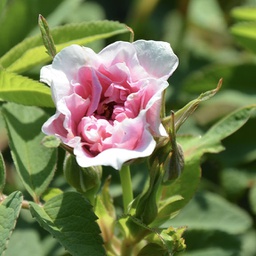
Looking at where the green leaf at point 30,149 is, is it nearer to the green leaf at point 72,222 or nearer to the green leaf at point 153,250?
the green leaf at point 72,222

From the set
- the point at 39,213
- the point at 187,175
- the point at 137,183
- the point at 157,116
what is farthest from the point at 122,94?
the point at 137,183

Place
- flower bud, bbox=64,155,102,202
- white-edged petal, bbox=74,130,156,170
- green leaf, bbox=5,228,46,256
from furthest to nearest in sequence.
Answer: green leaf, bbox=5,228,46,256 → flower bud, bbox=64,155,102,202 → white-edged petal, bbox=74,130,156,170

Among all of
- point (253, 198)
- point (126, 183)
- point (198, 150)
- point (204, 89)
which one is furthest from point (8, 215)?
point (204, 89)

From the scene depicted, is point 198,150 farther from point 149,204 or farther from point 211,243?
point 211,243

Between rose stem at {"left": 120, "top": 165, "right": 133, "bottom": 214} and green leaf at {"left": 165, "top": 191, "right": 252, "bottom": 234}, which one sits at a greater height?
rose stem at {"left": 120, "top": 165, "right": 133, "bottom": 214}

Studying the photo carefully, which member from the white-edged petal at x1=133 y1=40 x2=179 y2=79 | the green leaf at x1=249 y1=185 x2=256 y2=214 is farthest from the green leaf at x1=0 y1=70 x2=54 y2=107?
the green leaf at x1=249 y1=185 x2=256 y2=214

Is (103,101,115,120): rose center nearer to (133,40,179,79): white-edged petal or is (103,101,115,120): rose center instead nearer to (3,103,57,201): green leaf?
(133,40,179,79): white-edged petal

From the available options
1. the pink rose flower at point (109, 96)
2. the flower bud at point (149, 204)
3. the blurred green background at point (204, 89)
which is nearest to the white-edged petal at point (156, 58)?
the pink rose flower at point (109, 96)

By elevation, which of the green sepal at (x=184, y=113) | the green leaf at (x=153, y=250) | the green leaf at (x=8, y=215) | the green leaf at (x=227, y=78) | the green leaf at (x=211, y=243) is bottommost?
the green leaf at (x=211, y=243)
